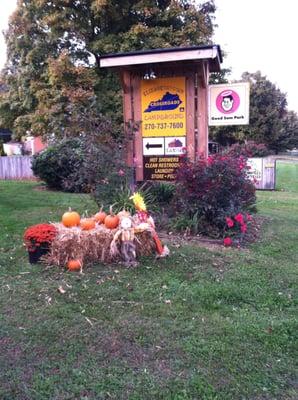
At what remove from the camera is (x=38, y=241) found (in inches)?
164

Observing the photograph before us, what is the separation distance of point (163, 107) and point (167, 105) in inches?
3.0

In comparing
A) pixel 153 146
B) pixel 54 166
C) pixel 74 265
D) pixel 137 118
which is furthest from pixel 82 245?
pixel 54 166

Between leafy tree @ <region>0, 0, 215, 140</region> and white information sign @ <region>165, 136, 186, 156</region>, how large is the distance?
6916 mm

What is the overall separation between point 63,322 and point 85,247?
1263 mm

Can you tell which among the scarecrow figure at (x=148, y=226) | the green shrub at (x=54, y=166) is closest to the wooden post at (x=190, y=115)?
the scarecrow figure at (x=148, y=226)

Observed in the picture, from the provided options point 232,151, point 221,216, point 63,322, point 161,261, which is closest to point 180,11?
point 232,151

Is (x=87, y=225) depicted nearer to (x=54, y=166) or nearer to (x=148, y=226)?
(x=148, y=226)

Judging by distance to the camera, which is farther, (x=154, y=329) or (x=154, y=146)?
(x=154, y=146)

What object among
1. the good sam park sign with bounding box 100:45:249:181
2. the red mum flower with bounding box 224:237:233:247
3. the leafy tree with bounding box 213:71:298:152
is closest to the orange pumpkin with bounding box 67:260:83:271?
the red mum flower with bounding box 224:237:233:247

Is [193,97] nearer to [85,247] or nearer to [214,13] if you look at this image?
[85,247]

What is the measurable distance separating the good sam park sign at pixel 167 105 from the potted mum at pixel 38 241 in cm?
284

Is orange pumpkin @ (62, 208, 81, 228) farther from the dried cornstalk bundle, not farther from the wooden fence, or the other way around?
the wooden fence

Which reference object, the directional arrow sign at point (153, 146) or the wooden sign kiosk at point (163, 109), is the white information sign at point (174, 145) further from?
the directional arrow sign at point (153, 146)

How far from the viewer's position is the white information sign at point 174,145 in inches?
266
